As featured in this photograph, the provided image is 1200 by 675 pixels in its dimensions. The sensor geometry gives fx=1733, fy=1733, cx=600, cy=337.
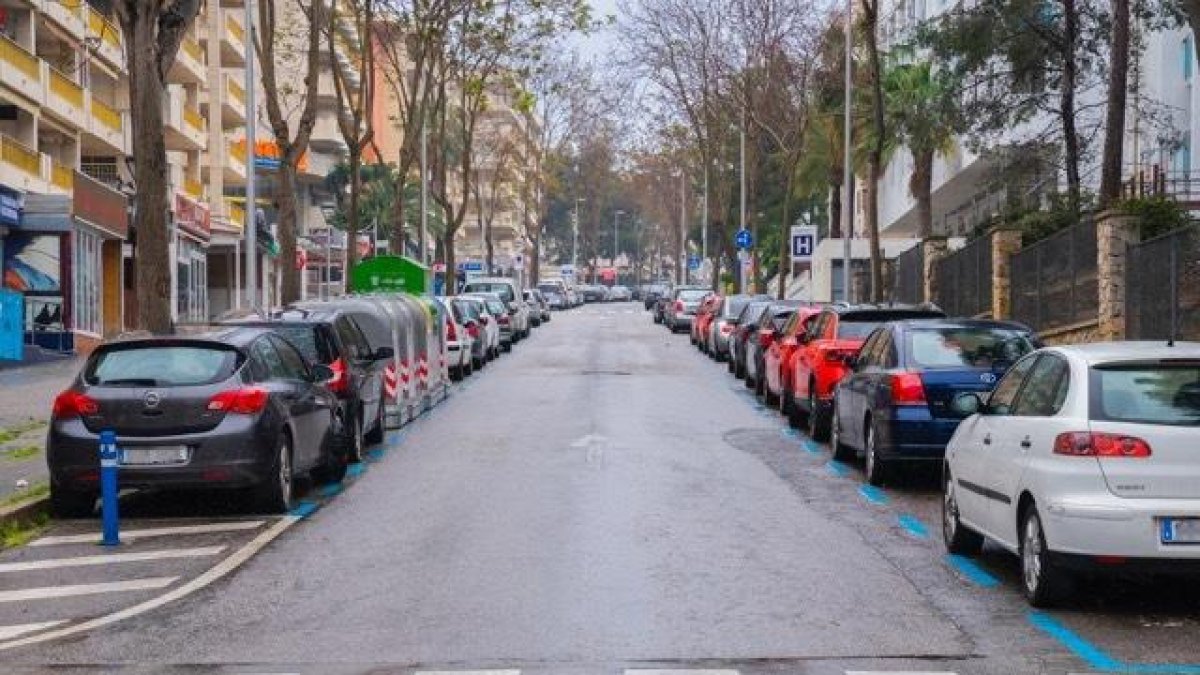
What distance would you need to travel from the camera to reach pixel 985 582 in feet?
35.6

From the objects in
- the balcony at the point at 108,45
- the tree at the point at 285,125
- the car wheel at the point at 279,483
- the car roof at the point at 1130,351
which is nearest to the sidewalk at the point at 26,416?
the car wheel at the point at 279,483

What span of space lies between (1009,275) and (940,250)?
7.11 meters

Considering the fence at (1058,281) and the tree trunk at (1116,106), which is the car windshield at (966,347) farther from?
the tree trunk at (1116,106)

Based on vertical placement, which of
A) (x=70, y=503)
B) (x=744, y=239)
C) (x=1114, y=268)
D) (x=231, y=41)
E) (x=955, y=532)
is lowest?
(x=70, y=503)

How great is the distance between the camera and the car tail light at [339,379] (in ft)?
57.7

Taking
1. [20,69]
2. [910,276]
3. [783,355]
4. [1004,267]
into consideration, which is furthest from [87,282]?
[783,355]

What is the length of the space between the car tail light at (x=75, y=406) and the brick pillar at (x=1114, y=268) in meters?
16.0

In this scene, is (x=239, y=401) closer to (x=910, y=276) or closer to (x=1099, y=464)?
(x=1099, y=464)

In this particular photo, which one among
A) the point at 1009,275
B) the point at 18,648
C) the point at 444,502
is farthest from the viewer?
the point at 1009,275

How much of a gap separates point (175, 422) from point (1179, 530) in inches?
309

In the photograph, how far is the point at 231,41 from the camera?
6153cm

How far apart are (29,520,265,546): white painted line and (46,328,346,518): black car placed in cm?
31

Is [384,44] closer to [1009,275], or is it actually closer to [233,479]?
[1009,275]

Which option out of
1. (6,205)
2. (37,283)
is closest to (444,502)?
(6,205)
